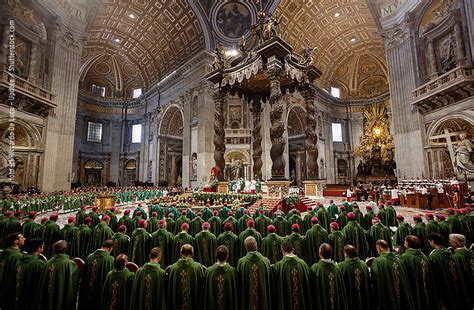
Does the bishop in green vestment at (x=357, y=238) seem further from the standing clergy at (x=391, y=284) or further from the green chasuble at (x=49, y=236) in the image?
the green chasuble at (x=49, y=236)

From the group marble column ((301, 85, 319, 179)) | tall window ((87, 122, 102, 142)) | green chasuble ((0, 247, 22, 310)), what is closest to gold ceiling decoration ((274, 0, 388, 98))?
marble column ((301, 85, 319, 179))

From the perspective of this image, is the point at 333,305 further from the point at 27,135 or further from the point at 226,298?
the point at 27,135

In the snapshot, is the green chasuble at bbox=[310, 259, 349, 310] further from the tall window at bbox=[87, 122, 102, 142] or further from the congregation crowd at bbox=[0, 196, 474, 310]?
the tall window at bbox=[87, 122, 102, 142]

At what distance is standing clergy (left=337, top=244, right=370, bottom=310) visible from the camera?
2.48 m

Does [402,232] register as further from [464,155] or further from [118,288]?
[464,155]

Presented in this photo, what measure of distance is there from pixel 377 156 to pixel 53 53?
1139 inches

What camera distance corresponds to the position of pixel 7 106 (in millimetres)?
11297

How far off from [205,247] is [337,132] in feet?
88.0

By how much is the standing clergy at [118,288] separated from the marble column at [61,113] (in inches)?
581

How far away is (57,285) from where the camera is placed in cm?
244

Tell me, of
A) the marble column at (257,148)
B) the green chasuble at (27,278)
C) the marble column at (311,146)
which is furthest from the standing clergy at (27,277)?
the marble column at (311,146)

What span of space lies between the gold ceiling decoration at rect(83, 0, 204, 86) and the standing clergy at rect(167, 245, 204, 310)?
68.9ft

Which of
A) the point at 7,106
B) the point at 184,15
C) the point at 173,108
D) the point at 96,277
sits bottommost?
the point at 96,277

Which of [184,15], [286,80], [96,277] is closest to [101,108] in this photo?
[184,15]
